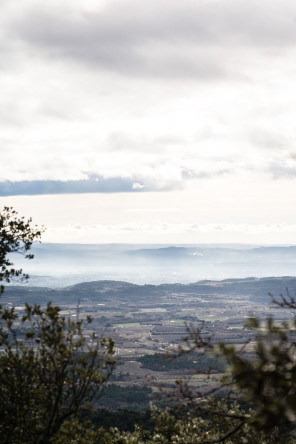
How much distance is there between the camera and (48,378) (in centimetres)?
1606

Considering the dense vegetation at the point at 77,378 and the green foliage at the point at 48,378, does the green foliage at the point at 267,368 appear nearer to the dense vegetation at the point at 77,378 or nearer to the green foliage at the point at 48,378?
the dense vegetation at the point at 77,378

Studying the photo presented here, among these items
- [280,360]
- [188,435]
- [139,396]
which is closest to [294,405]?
[280,360]

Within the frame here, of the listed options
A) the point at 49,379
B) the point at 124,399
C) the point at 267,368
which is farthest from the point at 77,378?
the point at 124,399

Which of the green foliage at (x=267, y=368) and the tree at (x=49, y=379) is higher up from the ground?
the green foliage at (x=267, y=368)

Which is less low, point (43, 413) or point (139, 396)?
point (43, 413)

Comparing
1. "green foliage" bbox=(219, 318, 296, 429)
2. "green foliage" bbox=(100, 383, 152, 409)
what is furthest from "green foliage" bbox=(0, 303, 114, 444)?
"green foliage" bbox=(100, 383, 152, 409)

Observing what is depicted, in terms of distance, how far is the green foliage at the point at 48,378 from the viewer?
49.5ft

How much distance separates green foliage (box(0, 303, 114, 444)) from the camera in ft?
49.5

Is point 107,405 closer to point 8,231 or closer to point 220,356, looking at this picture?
point 8,231

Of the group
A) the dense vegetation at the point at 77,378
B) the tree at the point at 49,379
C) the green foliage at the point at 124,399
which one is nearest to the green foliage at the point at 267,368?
the dense vegetation at the point at 77,378

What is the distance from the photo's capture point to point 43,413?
1650 cm

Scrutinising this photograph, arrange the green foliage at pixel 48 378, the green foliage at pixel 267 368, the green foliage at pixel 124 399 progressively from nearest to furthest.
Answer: the green foliage at pixel 267 368 → the green foliage at pixel 48 378 → the green foliage at pixel 124 399

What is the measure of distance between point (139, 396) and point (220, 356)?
199m

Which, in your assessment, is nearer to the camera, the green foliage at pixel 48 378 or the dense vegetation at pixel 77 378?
the dense vegetation at pixel 77 378
